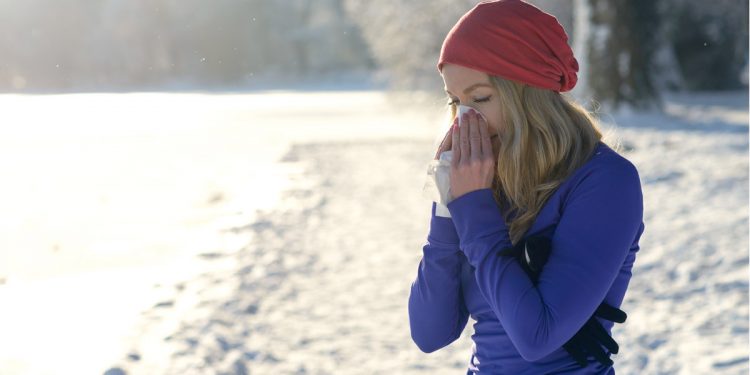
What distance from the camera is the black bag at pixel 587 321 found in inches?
64.0

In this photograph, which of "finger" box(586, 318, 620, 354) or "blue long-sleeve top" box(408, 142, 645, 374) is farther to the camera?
"finger" box(586, 318, 620, 354)

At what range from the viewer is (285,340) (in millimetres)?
5371

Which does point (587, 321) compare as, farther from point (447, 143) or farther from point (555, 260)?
point (447, 143)

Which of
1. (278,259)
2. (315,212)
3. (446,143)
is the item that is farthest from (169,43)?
(446,143)

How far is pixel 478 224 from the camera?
165cm

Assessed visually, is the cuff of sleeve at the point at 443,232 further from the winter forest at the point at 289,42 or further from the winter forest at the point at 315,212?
the winter forest at the point at 289,42

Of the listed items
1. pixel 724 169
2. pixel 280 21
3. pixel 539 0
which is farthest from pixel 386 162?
pixel 280 21

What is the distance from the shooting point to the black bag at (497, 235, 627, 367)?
5.33 ft

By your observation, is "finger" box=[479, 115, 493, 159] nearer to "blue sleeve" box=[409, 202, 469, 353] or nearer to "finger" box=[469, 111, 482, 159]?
"finger" box=[469, 111, 482, 159]

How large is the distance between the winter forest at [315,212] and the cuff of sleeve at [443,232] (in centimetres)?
8

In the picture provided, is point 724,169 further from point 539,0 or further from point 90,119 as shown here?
point 90,119

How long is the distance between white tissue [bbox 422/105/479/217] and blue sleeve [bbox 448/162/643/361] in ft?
0.37

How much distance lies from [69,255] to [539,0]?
14.7 metres

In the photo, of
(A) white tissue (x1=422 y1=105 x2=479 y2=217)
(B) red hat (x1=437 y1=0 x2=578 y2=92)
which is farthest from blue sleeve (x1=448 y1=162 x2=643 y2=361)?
(B) red hat (x1=437 y1=0 x2=578 y2=92)
